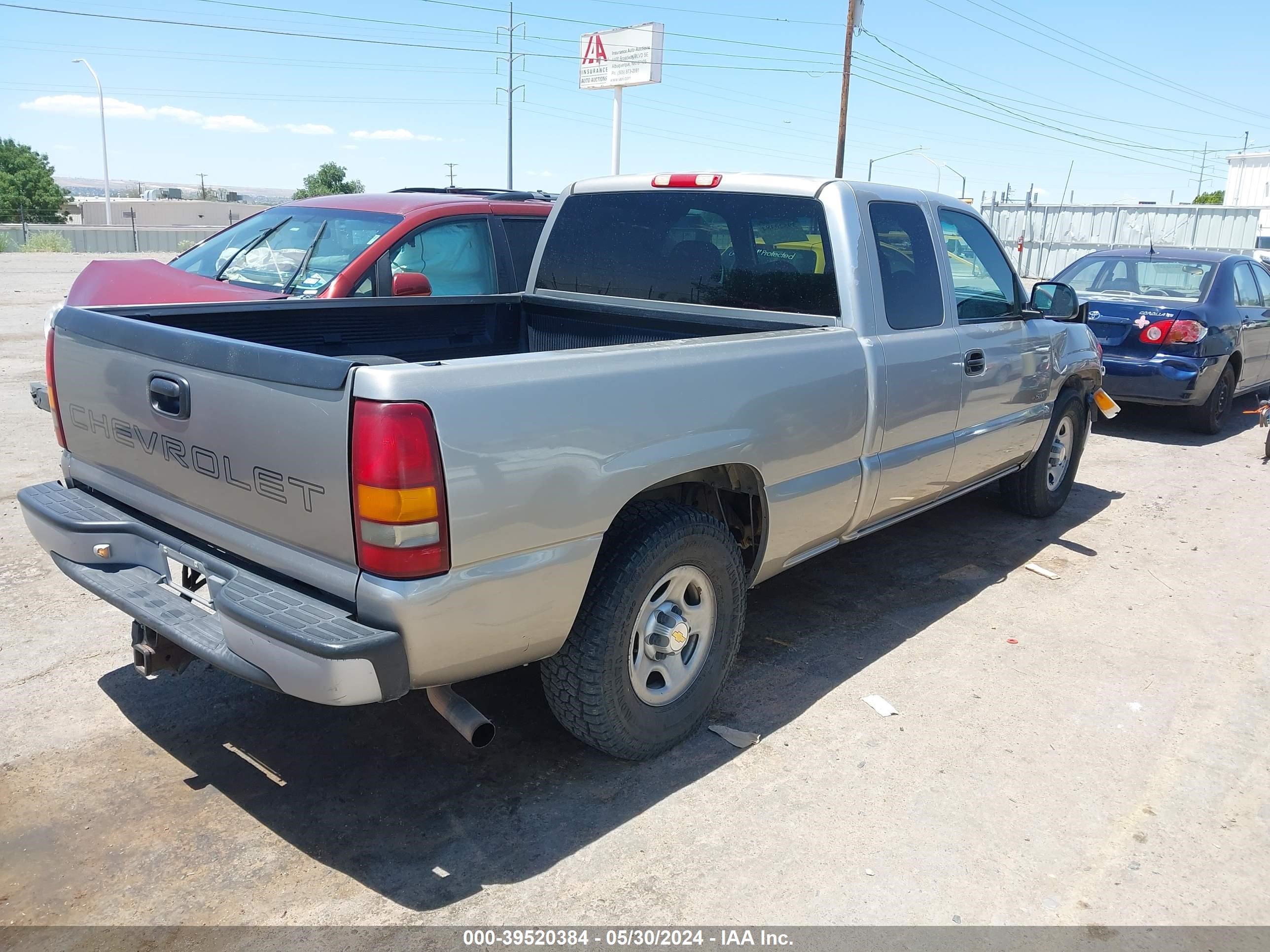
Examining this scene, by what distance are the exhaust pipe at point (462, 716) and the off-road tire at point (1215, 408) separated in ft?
28.5

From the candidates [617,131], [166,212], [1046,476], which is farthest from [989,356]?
[166,212]

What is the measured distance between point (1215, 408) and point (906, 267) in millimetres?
6419

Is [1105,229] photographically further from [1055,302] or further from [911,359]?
[911,359]

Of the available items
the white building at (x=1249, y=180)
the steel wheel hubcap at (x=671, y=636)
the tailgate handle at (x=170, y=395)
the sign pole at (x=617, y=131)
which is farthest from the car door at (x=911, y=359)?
the white building at (x=1249, y=180)

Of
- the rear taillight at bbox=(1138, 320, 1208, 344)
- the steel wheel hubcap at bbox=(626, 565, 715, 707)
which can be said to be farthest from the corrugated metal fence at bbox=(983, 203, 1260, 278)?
the steel wheel hubcap at bbox=(626, 565, 715, 707)

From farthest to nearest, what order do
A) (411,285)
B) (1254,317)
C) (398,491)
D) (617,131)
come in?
1. (617,131)
2. (1254,317)
3. (411,285)
4. (398,491)

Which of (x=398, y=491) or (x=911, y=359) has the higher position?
(x=911, y=359)

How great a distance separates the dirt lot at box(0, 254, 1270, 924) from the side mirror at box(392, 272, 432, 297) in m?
2.37

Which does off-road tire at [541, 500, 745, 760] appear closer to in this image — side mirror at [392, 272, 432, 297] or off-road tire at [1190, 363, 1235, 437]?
side mirror at [392, 272, 432, 297]

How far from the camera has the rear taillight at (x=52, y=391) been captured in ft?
11.6

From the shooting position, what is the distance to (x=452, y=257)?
6.88 m

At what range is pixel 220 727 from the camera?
11.9ft

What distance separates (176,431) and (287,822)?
1258mm

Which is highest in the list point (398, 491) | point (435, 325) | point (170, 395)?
point (435, 325)
